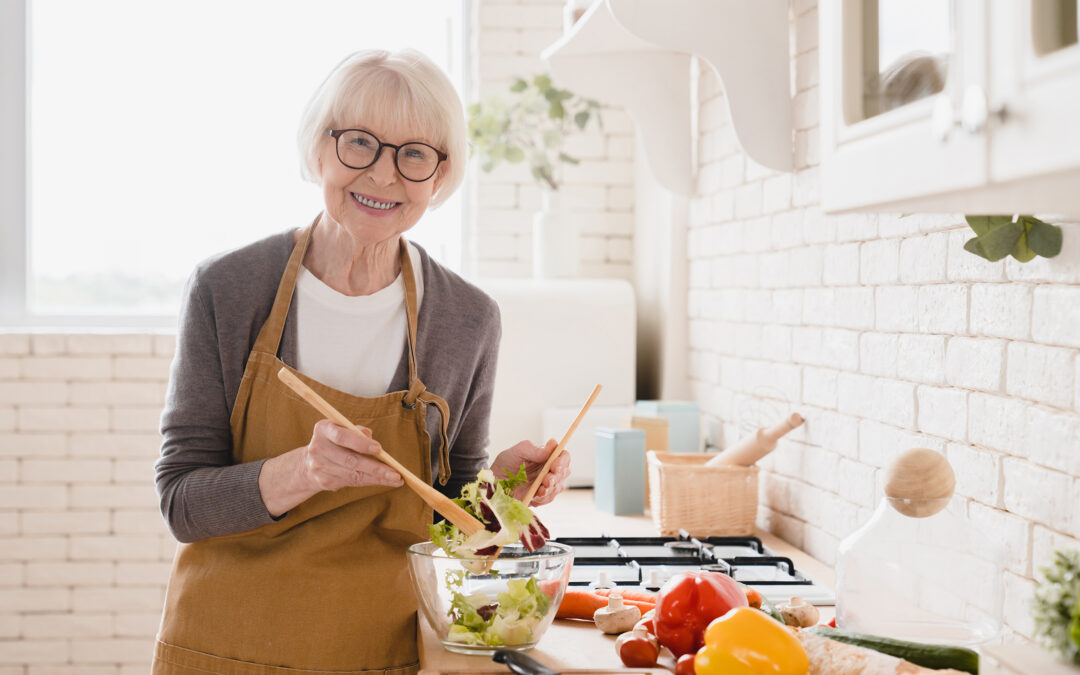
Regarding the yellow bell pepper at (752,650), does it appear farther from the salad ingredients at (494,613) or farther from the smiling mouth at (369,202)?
the smiling mouth at (369,202)

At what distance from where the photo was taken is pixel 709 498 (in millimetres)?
2201

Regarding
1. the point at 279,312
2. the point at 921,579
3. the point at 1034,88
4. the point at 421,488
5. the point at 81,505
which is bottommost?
the point at 81,505

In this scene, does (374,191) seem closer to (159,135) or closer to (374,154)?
(374,154)

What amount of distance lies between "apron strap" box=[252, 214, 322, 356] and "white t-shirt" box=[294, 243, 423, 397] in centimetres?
3

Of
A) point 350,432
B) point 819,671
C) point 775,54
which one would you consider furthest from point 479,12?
point 819,671

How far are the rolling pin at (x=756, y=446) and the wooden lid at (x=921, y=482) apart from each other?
808 mm

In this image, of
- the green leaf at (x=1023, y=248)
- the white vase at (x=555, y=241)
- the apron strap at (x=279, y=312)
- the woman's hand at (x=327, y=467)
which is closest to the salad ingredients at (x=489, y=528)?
the woman's hand at (x=327, y=467)

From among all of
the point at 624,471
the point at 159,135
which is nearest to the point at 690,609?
the point at 624,471

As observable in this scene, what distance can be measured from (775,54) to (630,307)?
1084 millimetres

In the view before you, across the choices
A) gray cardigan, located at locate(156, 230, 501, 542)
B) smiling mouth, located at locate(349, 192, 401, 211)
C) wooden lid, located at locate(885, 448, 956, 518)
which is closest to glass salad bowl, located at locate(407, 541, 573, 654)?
gray cardigan, located at locate(156, 230, 501, 542)

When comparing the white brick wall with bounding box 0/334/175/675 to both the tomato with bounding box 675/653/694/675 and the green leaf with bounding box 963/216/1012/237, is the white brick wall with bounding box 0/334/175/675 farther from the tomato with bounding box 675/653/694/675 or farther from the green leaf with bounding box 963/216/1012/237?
the green leaf with bounding box 963/216/1012/237

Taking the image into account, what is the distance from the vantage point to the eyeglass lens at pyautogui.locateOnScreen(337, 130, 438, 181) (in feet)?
5.30

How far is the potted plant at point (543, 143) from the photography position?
3.17m

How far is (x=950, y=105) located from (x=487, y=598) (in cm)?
86
